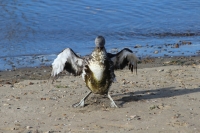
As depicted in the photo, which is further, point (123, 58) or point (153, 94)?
point (153, 94)

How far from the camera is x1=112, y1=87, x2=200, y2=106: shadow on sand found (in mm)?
9589

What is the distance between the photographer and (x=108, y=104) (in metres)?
9.35

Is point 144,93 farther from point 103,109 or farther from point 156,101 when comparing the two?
point 103,109

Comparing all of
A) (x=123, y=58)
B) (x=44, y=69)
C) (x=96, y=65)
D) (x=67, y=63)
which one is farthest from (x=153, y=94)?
(x=44, y=69)

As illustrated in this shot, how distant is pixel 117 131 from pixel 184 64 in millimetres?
5375

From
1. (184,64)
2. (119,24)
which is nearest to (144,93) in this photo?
(184,64)

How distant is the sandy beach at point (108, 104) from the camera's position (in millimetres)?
8016

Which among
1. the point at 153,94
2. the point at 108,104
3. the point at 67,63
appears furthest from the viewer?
the point at 153,94

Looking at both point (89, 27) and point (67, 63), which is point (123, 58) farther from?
Result: point (89, 27)

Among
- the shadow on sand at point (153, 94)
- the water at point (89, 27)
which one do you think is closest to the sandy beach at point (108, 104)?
the shadow on sand at point (153, 94)

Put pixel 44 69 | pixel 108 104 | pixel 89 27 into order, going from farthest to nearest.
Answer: pixel 89 27
pixel 44 69
pixel 108 104

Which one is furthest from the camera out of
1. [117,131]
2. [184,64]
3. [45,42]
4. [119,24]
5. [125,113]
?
[119,24]

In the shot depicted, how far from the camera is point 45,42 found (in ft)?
50.6

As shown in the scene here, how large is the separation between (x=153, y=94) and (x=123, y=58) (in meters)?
0.88
